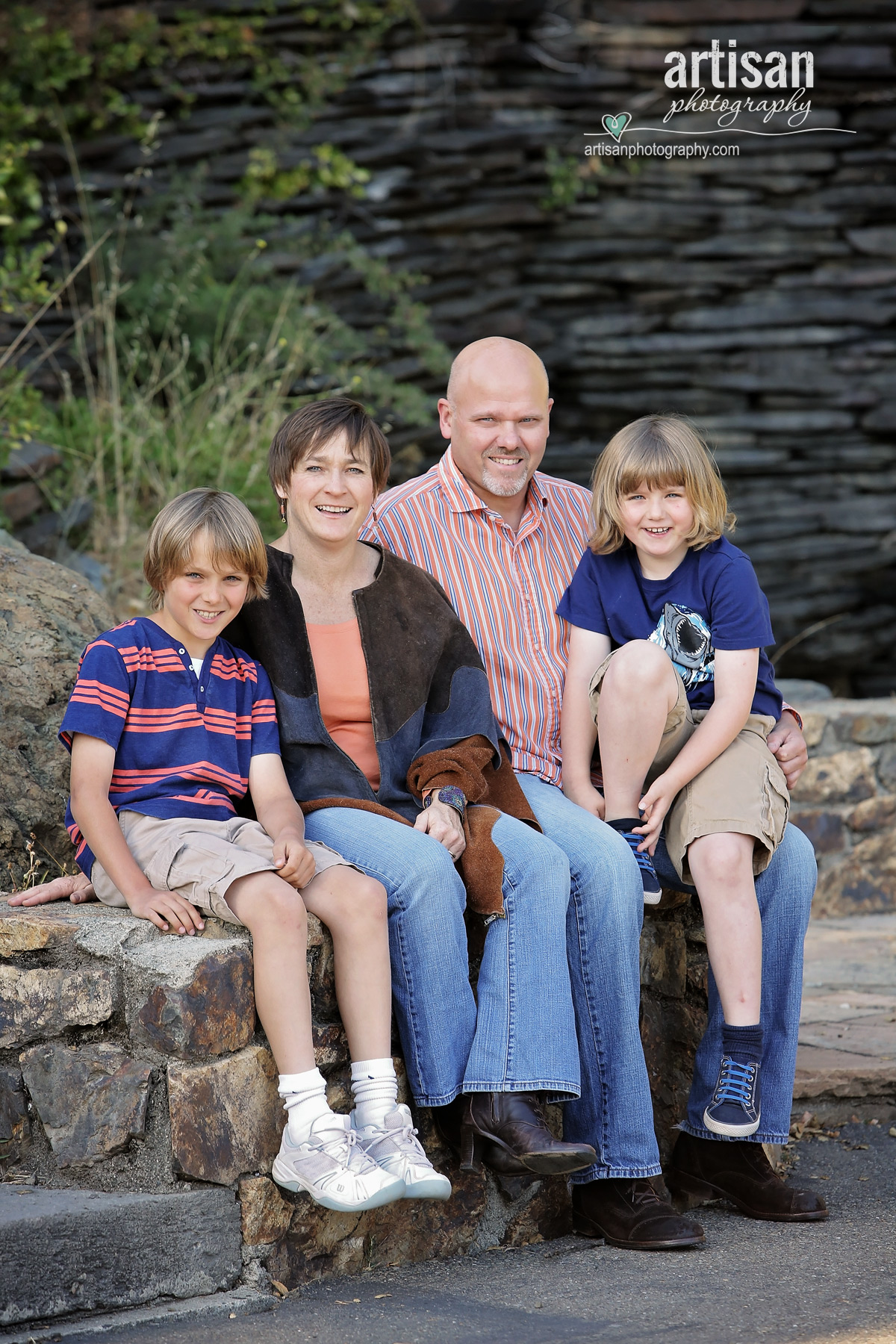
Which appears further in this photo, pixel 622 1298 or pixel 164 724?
pixel 164 724

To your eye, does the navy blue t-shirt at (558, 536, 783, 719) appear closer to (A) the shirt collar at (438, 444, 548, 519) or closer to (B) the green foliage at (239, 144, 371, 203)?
(A) the shirt collar at (438, 444, 548, 519)

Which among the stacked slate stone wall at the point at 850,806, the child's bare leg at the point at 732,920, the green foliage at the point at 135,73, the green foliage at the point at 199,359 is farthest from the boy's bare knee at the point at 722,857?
the green foliage at the point at 135,73

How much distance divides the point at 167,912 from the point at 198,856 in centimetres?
10

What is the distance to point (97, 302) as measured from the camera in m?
5.36

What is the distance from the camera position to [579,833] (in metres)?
2.42

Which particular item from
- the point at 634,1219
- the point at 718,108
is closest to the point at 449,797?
the point at 634,1219

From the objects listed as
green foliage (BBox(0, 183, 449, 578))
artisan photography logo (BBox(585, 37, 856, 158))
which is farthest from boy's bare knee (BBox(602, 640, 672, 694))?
artisan photography logo (BBox(585, 37, 856, 158))

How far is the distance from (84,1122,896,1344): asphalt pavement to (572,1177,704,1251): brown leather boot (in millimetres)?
22

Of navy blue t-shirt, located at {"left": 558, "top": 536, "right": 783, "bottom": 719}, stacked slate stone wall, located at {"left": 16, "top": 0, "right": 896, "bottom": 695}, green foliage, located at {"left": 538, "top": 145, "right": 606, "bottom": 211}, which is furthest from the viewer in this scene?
green foliage, located at {"left": 538, "top": 145, "right": 606, "bottom": 211}

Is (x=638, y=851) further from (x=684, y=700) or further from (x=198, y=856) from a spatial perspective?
(x=198, y=856)

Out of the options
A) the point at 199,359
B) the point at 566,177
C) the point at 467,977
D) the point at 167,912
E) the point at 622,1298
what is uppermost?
the point at 566,177

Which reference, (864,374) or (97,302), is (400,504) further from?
(864,374)

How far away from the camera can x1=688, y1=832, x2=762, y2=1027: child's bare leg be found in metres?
2.36

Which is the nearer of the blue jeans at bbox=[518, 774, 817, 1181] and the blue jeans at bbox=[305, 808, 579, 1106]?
the blue jeans at bbox=[305, 808, 579, 1106]
